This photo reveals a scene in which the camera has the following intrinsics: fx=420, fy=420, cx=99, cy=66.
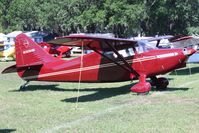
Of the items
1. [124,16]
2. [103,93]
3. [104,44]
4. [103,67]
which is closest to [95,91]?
[103,93]

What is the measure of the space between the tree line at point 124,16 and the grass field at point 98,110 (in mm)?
35687

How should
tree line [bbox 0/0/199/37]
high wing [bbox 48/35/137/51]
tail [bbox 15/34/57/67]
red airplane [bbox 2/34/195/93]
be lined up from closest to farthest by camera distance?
high wing [bbox 48/35/137/51], red airplane [bbox 2/34/195/93], tail [bbox 15/34/57/67], tree line [bbox 0/0/199/37]

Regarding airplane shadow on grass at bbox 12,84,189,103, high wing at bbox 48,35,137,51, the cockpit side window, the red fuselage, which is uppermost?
high wing at bbox 48,35,137,51

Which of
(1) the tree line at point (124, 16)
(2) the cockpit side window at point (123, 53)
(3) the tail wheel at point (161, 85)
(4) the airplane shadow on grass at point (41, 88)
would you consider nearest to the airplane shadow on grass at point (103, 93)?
(3) the tail wheel at point (161, 85)

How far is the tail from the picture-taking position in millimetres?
15141

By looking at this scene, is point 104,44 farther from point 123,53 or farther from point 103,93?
point 103,93

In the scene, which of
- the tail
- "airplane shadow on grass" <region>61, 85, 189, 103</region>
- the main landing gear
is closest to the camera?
"airplane shadow on grass" <region>61, 85, 189, 103</region>

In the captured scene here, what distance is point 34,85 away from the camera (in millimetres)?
16750

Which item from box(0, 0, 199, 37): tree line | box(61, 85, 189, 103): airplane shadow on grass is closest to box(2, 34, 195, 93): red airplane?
box(61, 85, 189, 103): airplane shadow on grass

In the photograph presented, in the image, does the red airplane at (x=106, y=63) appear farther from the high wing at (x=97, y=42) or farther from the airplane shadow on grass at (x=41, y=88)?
the airplane shadow on grass at (x=41, y=88)

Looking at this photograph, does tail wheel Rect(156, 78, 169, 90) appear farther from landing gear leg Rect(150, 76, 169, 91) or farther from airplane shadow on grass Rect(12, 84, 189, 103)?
airplane shadow on grass Rect(12, 84, 189, 103)

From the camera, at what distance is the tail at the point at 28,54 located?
15.1 m

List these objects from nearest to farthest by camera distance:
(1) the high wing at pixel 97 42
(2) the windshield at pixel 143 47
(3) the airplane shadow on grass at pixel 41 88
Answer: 1. (1) the high wing at pixel 97 42
2. (2) the windshield at pixel 143 47
3. (3) the airplane shadow on grass at pixel 41 88

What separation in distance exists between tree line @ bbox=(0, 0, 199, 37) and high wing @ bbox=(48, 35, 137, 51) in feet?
116
